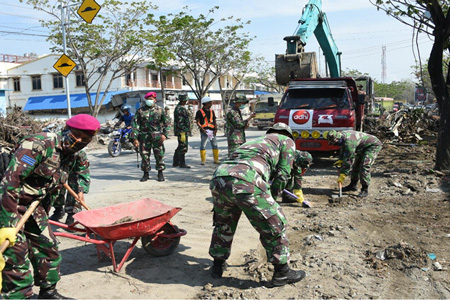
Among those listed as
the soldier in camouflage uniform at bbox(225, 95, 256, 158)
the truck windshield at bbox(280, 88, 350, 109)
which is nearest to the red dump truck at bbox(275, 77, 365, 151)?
the truck windshield at bbox(280, 88, 350, 109)

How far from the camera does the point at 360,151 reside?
7.32 metres

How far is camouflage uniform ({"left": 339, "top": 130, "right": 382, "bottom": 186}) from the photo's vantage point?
7.03m

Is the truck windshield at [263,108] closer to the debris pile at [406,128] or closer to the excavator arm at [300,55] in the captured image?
the debris pile at [406,128]

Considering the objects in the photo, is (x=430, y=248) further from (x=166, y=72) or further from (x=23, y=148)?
(x=166, y=72)

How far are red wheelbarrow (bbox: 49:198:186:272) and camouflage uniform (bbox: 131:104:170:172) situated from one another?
3.73 metres

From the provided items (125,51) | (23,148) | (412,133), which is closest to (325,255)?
(23,148)

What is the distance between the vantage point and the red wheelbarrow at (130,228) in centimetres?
388

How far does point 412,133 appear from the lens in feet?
48.0

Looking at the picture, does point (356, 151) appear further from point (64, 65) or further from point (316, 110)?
point (64, 65)

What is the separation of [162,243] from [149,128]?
4155mm

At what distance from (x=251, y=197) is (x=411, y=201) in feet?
15.0

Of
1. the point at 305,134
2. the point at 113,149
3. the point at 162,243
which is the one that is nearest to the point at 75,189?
the point at 162,243

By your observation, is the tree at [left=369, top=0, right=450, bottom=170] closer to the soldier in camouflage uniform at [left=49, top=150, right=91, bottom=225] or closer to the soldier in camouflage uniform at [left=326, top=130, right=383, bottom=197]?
the soldier in camouflage uniform at [left=326, top=130, right=383, bottom=197]

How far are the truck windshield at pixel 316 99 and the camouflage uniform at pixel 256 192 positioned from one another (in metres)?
6.05
